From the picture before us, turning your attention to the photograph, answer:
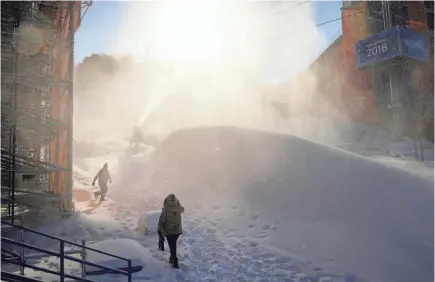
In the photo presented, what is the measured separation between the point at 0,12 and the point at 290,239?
32.4ft

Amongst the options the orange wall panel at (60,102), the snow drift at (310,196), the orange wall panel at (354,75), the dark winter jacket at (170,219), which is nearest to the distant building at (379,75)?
the orange wall panel at (354,75)

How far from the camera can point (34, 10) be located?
11992 mm

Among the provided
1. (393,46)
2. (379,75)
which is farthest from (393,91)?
(393,46)

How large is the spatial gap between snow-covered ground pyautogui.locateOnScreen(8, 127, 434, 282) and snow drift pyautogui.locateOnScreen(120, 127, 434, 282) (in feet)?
0.11

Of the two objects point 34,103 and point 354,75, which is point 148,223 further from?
point 354,75

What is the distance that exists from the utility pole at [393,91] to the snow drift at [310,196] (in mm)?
21429

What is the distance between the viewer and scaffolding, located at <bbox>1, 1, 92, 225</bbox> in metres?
10.5

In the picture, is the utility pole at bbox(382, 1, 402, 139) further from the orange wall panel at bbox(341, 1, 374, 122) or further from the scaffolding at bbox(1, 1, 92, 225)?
the scaffolding at bbox(1, 1, 92, 225)

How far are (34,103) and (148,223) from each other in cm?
507

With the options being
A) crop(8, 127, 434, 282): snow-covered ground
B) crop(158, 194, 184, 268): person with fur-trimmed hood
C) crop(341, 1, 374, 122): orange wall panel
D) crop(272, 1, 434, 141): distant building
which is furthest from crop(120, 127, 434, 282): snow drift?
crop(341, 1, 374, 122): orange wall panel

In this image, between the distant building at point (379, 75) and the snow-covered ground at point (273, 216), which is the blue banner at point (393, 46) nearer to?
the distant building at point (379, 75)

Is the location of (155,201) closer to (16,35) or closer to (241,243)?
(241,243)

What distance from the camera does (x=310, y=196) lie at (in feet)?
40.4

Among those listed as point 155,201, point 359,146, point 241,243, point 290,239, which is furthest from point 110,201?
point 359,146
